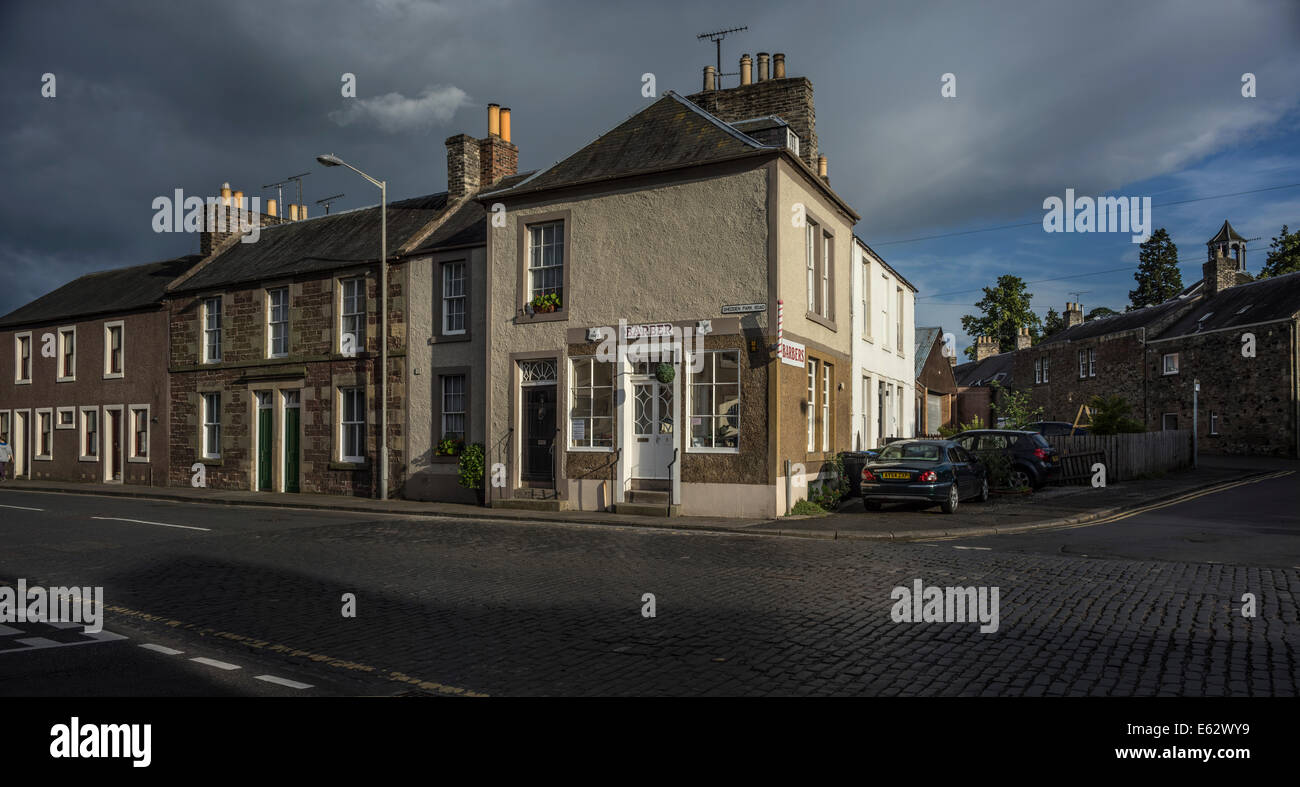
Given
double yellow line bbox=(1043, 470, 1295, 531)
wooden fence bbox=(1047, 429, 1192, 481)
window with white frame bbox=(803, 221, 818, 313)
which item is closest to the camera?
double yellow line bbox=(1043, 470, 1295, 531)

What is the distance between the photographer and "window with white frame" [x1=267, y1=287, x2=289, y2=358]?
84.5 feet

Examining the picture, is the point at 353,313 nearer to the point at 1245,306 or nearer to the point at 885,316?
the point at 885,316

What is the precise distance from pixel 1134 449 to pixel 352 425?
23761 millimetres

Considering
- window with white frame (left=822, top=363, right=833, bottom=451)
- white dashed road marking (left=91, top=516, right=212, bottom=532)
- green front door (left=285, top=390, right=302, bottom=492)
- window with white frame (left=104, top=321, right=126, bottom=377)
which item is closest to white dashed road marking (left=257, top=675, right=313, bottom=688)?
white dashed road marking (left=91, top=516, right=212, bottom=532)

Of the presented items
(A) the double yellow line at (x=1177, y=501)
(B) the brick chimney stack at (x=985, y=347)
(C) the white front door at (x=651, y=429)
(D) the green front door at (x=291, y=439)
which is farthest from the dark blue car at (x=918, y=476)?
(B) the brick chimney stack at (x=985, y=347)

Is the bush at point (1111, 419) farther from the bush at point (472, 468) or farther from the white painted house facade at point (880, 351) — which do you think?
the bush at point (472, 468)

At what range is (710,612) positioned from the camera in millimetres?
7930

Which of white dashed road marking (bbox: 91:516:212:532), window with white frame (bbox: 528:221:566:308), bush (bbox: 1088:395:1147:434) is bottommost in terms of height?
white dashed road marking (bbox: 91:516:212:532)

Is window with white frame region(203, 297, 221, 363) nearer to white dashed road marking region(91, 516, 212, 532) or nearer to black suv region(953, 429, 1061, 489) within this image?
white dashed road marking region(91, 516, 212, 532)

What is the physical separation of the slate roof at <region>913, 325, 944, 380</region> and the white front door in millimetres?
27827

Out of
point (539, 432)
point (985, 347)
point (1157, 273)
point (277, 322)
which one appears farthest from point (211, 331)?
point (1157, 273)
